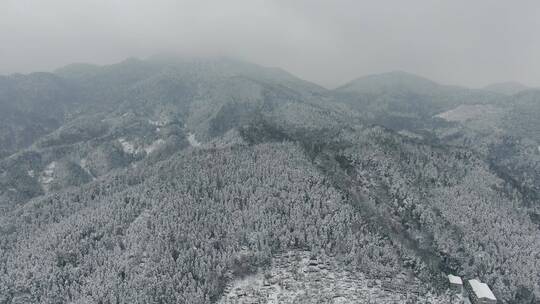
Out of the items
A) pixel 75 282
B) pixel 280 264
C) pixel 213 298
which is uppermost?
pixel 280 264

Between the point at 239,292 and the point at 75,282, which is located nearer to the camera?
the point at 239,292

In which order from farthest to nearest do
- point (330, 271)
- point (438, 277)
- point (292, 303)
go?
point (438, 277)
point (330, 271)
point (292, 303)

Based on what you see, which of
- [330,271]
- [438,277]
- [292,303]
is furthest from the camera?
[438,277]

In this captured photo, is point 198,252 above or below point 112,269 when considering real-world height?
above

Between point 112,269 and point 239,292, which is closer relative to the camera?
point 239,292

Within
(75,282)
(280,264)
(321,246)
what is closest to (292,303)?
(280,264)

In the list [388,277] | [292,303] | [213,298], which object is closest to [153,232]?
[213,298]

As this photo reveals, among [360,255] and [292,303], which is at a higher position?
[360,255]

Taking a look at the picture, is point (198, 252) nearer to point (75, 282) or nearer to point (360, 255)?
point (75, 282)

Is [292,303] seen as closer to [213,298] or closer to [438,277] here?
[213,298]
